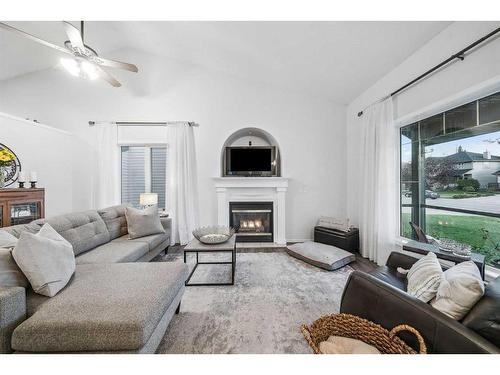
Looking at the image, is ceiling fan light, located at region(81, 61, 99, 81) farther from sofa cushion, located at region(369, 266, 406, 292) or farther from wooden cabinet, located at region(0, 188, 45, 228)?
sofa cushion, located at region(369, 266, 406, 292)

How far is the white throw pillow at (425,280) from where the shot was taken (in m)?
1.13

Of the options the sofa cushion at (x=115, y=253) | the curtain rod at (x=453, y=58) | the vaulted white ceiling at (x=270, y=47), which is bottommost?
the sofa cushion at (x=115, y=253)

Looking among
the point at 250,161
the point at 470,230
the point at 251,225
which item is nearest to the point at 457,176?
the point at 470,230

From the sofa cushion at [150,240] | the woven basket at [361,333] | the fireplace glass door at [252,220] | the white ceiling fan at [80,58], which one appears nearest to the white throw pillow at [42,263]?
the sofa cushion at [150,240]

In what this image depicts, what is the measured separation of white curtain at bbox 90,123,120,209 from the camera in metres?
3.68

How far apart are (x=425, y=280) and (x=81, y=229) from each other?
9.85 feet

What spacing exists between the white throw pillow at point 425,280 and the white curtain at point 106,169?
432 cm

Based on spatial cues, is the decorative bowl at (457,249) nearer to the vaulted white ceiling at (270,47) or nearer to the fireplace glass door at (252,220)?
the vaulted white ceiling at (270,47)

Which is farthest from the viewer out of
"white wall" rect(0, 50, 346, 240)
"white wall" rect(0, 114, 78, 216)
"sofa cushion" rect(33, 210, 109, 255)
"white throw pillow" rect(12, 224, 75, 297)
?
"white wall" rect(0, 50, 346, 240)

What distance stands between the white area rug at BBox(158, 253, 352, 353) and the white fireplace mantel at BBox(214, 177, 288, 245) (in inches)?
44.5

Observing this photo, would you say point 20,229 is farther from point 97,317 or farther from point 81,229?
point 97,317

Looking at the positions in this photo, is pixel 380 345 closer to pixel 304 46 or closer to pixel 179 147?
pixel 304 46

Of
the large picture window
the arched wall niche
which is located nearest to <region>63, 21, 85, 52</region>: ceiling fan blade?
the arched wall niche

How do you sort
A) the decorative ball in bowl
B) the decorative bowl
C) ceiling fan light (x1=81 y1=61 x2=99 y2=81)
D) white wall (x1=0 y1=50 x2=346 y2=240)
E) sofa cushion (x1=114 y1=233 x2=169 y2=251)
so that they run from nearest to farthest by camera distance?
the decorative bowl < ceiling fan light (x1=81 y1=61 x2=99 y2=81) < the decorative ball in bowl < sofa cushion (x1=114 y1=233 x2=169 y2=251) < white wall (x1=0 y1=50 x2=346 y2=240)
